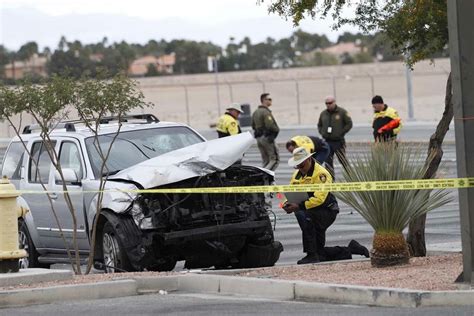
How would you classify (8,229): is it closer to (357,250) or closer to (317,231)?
(317,231)

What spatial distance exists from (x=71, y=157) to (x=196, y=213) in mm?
2259

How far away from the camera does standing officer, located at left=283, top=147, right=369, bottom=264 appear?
13227 mm

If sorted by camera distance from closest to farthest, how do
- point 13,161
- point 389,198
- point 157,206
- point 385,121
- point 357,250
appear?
1. point 389,198
2. point 157,206
3. point 357,250
4. point 13,161
5. point 385,121

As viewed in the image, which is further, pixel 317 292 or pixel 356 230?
pixel 356 230

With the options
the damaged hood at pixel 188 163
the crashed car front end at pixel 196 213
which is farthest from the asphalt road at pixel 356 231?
the damaged hood at pixel 188 163

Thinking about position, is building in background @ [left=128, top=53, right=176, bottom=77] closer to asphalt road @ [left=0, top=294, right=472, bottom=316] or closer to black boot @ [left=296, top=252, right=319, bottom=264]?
black boot @ [left=296, top=252, right=319, bottom=264]

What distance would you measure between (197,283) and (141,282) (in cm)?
54

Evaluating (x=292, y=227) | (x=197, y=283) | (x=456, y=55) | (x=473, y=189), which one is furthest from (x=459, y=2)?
(x=292, y=227)

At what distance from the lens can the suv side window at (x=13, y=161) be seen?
1531cm

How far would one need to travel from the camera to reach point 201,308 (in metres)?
10.2

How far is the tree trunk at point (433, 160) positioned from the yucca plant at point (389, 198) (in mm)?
824

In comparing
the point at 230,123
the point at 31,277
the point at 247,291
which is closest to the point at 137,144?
the point at 31,277

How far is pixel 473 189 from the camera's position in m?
10.0

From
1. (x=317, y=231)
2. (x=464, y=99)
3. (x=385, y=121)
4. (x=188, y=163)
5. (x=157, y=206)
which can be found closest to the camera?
(x=464, y=99)
